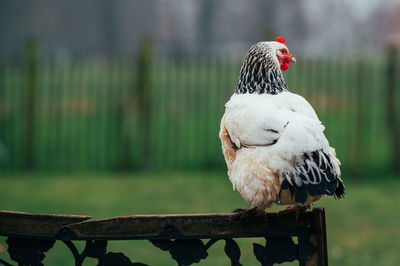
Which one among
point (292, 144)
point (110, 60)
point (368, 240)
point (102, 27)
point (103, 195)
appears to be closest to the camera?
point (292, 144)

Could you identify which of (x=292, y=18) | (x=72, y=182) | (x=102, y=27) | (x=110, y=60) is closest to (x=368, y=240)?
(x=72, y=182)

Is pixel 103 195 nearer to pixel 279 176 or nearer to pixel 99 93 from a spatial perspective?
pixel 99 93

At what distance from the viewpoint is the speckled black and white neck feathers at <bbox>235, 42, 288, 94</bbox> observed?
3082mm

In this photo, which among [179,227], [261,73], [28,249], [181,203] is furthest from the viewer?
[181,203]

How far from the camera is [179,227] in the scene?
2404 millimetres

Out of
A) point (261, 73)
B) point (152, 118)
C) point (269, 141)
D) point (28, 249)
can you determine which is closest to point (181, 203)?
point (152, 118)

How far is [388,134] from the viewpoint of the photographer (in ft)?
30.1

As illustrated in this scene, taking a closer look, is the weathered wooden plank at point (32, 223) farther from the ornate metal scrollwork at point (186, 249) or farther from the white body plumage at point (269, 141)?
the white body plumage at point (269, 141)

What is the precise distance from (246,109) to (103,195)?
5.46 metres

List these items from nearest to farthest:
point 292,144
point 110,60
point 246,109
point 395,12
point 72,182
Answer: point 292,144 → point 246,109 → point 72,182 → point 110,60 → point 395,12

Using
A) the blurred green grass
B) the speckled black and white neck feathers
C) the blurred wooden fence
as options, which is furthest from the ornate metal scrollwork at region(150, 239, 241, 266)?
the blurred wooden fence

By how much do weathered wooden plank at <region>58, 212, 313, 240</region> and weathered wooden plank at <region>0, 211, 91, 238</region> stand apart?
32 millimetres

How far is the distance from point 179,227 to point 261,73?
3.42 ft

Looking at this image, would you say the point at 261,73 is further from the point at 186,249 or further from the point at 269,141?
the point at 186,249
